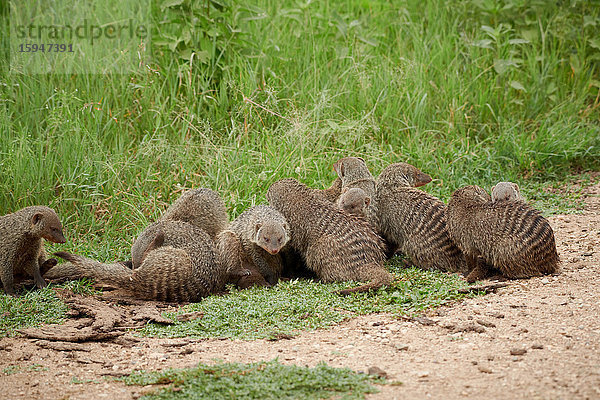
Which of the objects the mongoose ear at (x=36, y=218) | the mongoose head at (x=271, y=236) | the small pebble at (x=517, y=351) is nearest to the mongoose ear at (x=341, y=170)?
the mongoose head at (x=271, y=236)

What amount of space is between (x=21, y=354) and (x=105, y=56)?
3.65 m

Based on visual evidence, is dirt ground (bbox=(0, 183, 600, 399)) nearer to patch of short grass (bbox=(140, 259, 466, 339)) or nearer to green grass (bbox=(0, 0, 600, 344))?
patch of short grass (bbox=(140, 259, 466, 339))

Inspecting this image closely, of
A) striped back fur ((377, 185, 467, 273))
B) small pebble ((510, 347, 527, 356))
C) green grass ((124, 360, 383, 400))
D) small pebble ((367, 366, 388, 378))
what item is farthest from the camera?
striped back fur ((377, 185, 467, 273))

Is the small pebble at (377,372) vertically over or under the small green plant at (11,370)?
over

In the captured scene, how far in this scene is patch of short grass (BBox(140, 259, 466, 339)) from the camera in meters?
3.53

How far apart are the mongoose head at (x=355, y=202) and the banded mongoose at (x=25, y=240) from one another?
6.23 ft

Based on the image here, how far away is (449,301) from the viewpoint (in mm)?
3781

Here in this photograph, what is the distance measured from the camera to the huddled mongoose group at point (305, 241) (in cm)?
409

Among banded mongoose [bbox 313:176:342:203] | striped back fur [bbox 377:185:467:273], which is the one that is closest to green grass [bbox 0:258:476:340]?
striped back fur [bbox 377:185:467:273]

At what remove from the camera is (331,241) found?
14.1 ft

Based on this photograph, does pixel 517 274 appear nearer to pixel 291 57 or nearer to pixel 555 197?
pixel 555 197

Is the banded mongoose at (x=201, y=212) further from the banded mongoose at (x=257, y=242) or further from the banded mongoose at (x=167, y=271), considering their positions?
the banded mongoose at (x=167, y=271)

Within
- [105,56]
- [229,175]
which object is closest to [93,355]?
[229,175]

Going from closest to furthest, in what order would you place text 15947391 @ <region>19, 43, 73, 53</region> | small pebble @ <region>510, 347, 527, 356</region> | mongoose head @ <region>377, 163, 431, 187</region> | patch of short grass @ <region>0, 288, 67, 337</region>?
small pebble @ <region>510, 347, 527, 356</region>, patch of short grass @ <region>0, 288, 67, 337</region>, mongoose head @ <region>377, 163, 431, 187</region>, text 15947391 @ <region>19, 43, 73, 53</region>
